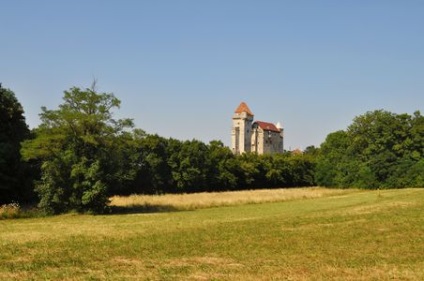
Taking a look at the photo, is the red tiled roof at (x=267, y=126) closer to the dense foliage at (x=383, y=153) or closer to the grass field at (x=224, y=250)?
the dense foliage at (x=383, y=153)

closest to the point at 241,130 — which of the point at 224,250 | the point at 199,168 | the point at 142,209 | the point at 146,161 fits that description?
the point at 199,168

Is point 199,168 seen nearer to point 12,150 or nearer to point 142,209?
point 142,209

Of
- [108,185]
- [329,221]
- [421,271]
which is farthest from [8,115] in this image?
[421,271]

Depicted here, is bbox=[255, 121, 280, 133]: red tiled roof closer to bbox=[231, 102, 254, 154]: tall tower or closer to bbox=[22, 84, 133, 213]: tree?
bbox=[231, 102, 254, 154]: tall tower

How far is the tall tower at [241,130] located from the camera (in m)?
178

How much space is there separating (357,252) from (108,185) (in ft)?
81.8

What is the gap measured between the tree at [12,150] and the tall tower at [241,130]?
130366 millimetres

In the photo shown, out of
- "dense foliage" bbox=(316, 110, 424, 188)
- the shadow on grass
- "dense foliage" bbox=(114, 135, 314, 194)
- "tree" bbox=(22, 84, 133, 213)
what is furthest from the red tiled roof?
"tree" bbox=(22, 84, 133, 213)

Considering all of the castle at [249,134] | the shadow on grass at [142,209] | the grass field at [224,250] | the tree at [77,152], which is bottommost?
the grass field at [224,250]

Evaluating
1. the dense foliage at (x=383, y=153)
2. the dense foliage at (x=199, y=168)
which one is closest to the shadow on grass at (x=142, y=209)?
the dense foliage at (x=199, y=168)

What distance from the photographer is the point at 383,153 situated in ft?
303

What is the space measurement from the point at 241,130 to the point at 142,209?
5389 inches

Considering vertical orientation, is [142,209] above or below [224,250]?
above

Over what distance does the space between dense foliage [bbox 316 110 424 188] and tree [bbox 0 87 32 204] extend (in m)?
65.3
